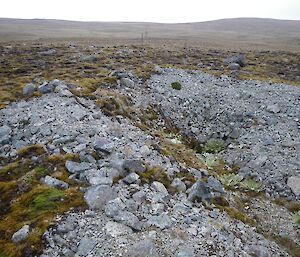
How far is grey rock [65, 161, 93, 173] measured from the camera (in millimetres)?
14469

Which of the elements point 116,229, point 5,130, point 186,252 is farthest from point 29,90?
point 186,252

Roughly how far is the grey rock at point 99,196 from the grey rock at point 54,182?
1.01 metres

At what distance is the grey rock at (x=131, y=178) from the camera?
1392cm

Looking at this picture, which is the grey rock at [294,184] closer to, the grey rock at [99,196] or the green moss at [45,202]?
the grey rock at [99,196]

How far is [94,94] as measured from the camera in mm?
23266

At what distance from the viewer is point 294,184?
17.7m

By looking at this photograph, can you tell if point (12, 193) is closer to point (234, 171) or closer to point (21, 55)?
point (234, 171)

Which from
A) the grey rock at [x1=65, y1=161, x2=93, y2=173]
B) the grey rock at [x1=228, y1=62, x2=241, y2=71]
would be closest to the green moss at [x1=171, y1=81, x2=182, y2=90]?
the grey rock at [x1=228, y1=62, x2=241, y2=71]

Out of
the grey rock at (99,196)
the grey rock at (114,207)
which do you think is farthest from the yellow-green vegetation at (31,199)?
the grey rock at (114,207)

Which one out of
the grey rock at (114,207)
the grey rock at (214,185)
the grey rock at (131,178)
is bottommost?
the grey rock at (214,185)

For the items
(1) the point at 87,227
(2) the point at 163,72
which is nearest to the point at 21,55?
(2) the point at 163,72

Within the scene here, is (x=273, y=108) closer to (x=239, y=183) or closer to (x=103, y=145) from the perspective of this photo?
(x=239, y=183)

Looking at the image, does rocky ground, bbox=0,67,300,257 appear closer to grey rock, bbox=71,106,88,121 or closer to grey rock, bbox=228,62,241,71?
grey rock, bbox=71,106,88,121

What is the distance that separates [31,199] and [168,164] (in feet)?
19.9
